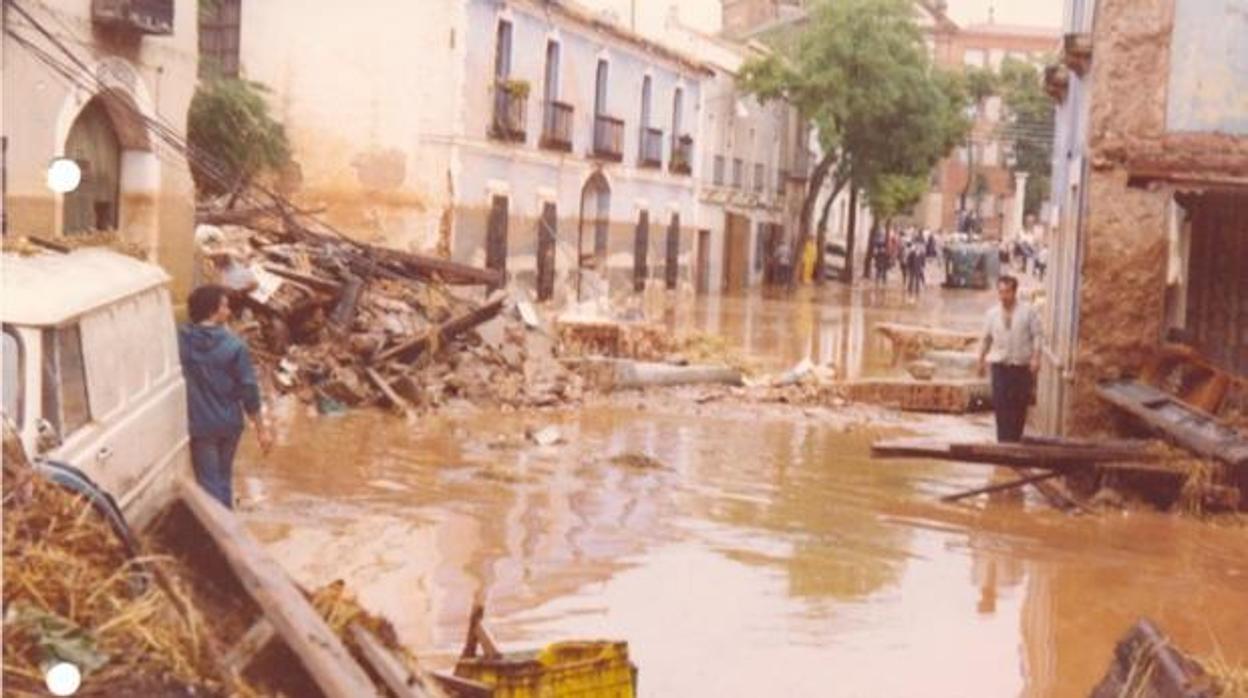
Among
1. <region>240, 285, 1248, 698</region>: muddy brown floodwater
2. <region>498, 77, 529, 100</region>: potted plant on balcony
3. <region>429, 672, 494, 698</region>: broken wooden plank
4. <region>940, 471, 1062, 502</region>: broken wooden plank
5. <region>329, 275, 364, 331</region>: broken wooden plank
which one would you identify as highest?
<region>498, 77, 529, 100</region>: potted plant on balcony

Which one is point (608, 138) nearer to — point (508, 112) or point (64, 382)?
point (508, 112)

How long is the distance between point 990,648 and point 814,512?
4.51 metres

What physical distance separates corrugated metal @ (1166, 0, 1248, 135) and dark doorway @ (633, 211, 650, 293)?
29.3 m

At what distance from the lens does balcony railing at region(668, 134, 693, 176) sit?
4684 centimetres

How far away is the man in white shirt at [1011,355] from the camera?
15.7 metres

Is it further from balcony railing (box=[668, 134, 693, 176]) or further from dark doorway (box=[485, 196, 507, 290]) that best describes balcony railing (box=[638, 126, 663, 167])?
dark doorway (box=[485, 196, 507, 290])

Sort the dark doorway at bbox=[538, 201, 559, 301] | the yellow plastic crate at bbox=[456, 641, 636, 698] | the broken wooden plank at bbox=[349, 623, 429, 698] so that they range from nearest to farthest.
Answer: the broken wooden plank at bbox=[349, 623, 429, 698], the yellow plastic crate at bbox=[456, 641, 636, 698], the dark doorway at bbox=[538, 201, 559, 301]

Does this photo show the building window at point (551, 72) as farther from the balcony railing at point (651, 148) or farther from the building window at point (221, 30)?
the building window at point (221, 30)

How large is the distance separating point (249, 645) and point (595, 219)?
37308 mm

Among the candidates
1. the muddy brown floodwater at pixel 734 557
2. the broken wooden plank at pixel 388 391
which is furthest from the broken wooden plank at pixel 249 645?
the broken wooden plank at pixel 388 391

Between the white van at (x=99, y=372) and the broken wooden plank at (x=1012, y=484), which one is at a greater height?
the white van at (x=99, y=372)

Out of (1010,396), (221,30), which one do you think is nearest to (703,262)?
(221,30)

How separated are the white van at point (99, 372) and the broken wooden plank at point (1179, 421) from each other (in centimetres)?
748

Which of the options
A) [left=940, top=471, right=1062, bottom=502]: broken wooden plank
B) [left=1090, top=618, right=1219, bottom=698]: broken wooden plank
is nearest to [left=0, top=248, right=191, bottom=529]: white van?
[left=1090, top=618, right=1219, bottom=698]: broken wooden plank
